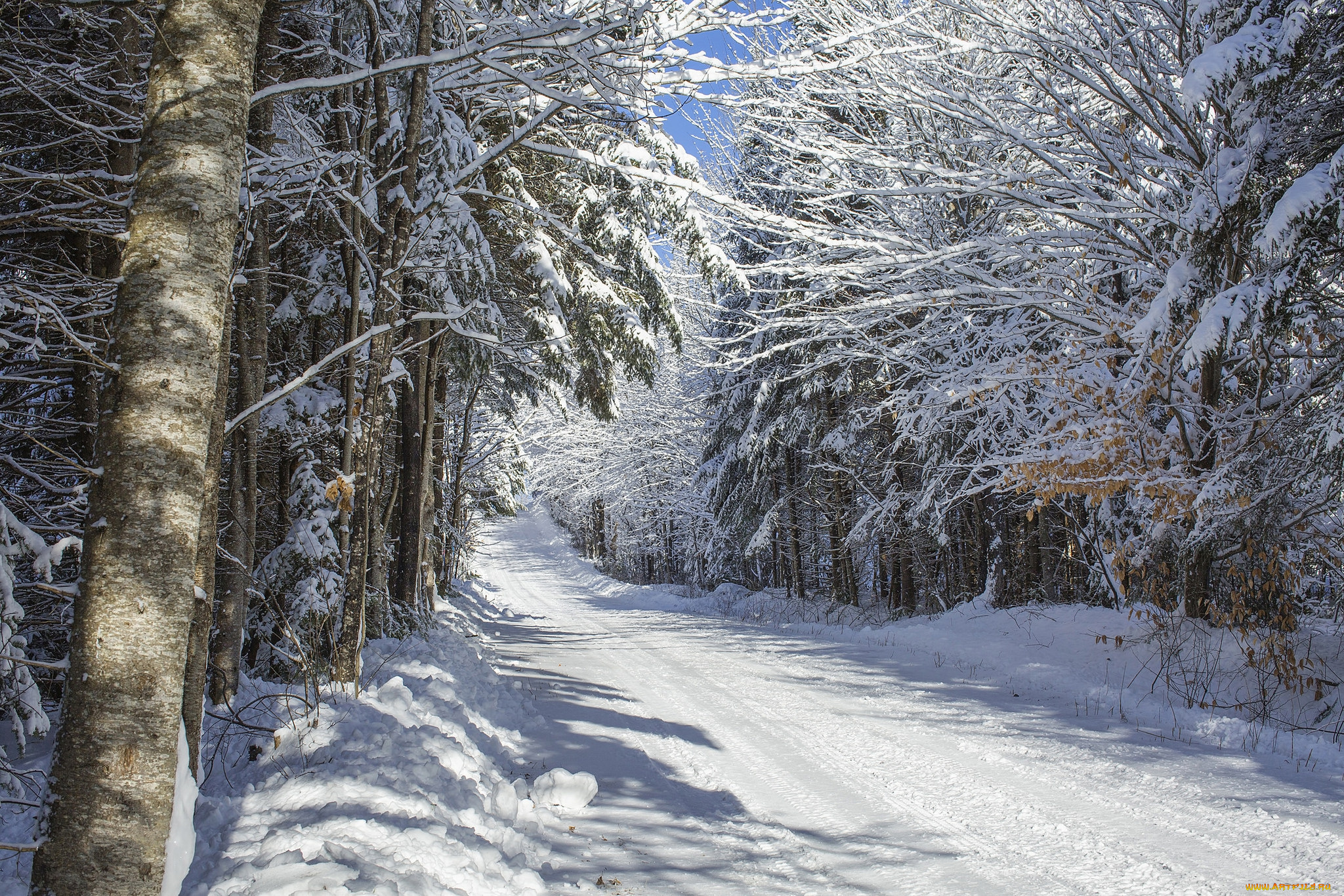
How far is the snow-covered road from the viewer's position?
3.20 m

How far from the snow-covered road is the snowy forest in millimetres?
952

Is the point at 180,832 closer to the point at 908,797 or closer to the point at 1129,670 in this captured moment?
the point at 908,797

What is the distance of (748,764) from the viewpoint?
192 inches

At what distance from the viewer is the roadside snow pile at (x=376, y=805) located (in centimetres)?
273

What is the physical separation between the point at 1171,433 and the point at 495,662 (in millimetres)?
7919

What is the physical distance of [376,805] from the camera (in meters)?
3.40

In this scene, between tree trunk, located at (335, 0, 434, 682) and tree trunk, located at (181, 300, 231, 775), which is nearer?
tree trunk, located at (181, 300, 231, 775)

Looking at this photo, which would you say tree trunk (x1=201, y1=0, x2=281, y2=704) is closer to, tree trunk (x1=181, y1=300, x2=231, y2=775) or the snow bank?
tree trunk (x1=181, y1=300, x2=231, y2=775)

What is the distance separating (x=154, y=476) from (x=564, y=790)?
2.99 metres

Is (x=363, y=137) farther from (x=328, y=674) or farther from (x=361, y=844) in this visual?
(x=361, y=844)

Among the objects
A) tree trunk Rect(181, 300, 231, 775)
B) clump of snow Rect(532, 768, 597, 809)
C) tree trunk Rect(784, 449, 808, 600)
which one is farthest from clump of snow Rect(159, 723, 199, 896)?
tree trunk Rect(784, 449, 808, 600)

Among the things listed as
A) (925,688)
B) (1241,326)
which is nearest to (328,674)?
(925,688)

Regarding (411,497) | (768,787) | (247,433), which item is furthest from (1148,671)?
(411,497)

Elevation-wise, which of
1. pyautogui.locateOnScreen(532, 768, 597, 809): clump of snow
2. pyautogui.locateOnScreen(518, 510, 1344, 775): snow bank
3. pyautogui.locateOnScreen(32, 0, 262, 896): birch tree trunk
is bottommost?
pyautogui.locateOnScreen(532, 768, 597, 809): clump of snow
